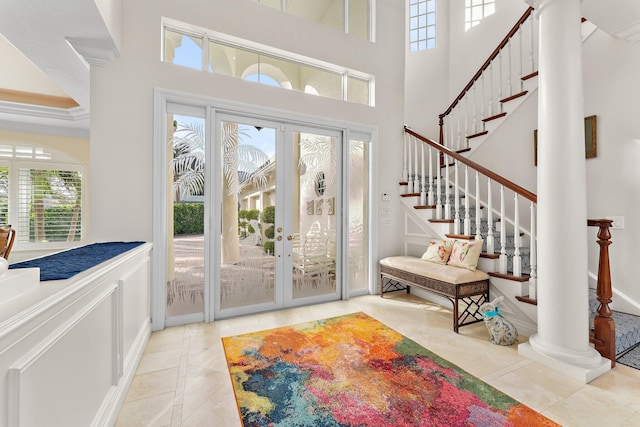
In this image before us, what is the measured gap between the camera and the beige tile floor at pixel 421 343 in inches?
69.1

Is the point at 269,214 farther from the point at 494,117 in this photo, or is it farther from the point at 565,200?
the point at 494,117

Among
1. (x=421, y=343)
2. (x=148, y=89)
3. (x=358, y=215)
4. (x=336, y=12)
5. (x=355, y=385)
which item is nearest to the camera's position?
(x=355, y=385)

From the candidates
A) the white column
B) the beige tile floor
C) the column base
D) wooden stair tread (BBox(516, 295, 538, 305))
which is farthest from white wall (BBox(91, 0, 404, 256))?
the column base

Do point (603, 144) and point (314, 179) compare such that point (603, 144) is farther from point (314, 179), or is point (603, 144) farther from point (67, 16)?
point (67, 16)

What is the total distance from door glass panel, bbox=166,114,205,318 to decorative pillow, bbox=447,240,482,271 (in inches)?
109

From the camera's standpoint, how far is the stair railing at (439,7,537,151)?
4.21m

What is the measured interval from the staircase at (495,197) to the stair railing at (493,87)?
0.04ft

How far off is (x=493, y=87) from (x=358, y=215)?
3.06 meters

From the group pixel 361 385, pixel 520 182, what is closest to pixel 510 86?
pixel 520 182

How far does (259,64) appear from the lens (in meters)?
3.51

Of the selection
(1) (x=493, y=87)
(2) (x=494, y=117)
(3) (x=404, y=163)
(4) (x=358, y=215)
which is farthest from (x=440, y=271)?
(1) (x=493, y=87)

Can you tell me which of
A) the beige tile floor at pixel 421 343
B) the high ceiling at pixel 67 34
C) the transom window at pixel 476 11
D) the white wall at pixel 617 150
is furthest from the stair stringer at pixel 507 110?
the beige tile floor at pixel 421 343

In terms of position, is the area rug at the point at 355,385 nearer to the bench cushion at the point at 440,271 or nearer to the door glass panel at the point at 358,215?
the bench cushion at the point at 440,271

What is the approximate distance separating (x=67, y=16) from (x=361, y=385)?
3.33 m
